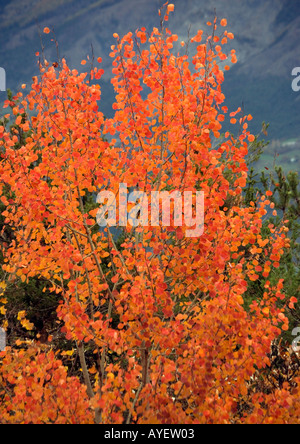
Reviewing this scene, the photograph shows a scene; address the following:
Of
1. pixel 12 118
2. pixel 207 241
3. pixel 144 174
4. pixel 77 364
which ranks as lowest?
pixel 77 364

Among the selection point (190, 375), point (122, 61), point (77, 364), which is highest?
point (122, 61)

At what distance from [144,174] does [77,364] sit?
23.5 ft

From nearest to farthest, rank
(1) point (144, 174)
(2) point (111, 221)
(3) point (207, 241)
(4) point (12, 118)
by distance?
(3) point (207, 241)
(1) point (144, 174)
(2) point (111, 221)
(4) point (12, 118)

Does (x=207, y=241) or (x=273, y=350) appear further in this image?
(x=273, y=350)

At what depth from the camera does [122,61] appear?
470 cm

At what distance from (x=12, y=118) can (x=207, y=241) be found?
33.2ft
